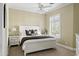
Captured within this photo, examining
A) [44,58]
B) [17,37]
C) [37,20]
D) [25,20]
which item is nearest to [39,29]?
[37,20]

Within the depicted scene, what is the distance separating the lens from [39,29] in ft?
15.8

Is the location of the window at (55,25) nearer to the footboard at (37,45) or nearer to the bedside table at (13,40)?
the footboard at (37,45)

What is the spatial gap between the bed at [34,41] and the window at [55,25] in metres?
0.31

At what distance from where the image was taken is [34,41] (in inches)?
163

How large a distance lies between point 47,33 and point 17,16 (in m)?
1.68

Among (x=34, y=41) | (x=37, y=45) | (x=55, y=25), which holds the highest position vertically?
(x=55, y=25)

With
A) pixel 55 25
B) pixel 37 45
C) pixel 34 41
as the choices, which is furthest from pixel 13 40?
pixel 55 25

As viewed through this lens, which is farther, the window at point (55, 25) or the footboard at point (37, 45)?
the window at point (55, 25)

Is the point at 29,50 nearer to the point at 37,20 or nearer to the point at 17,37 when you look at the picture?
the point at 17,37

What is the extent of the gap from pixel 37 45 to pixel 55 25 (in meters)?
1.53

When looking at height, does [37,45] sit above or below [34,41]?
below

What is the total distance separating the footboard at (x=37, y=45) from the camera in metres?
3.93

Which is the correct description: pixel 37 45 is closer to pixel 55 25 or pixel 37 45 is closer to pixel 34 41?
pixel 34 41

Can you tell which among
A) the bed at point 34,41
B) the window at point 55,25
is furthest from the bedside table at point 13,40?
the window at point 55,25
